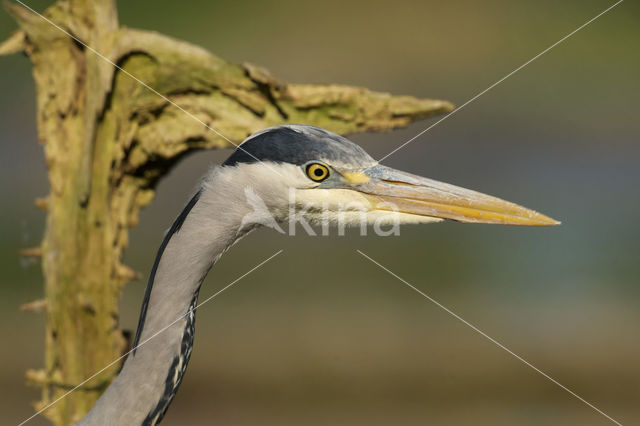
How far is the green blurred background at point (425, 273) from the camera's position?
4.67 m

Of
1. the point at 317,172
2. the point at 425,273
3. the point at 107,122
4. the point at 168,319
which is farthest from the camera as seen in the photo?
the point at 425,273

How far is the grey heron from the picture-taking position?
1.37 metres

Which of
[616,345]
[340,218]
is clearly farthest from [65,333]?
[616,345]

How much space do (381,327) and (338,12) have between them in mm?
3047

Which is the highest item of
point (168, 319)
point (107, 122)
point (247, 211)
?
point (107, 122)

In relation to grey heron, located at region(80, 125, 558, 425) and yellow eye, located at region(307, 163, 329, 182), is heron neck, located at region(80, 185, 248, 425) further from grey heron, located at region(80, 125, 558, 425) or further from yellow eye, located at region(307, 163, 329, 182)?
yellow eye, located at region(307, 163, 329, 182)

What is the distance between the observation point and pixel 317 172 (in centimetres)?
149

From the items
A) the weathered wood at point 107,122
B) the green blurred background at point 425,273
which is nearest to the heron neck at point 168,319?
the weathered wood at point 107,122

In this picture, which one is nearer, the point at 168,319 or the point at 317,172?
the point at 168,319

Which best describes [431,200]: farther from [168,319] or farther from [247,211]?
[168,319]

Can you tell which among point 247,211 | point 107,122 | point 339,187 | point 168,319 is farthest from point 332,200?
point 107,122

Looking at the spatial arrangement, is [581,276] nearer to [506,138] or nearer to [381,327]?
[506,138]

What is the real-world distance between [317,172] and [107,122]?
0.71 meters

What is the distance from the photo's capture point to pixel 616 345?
5082mm
